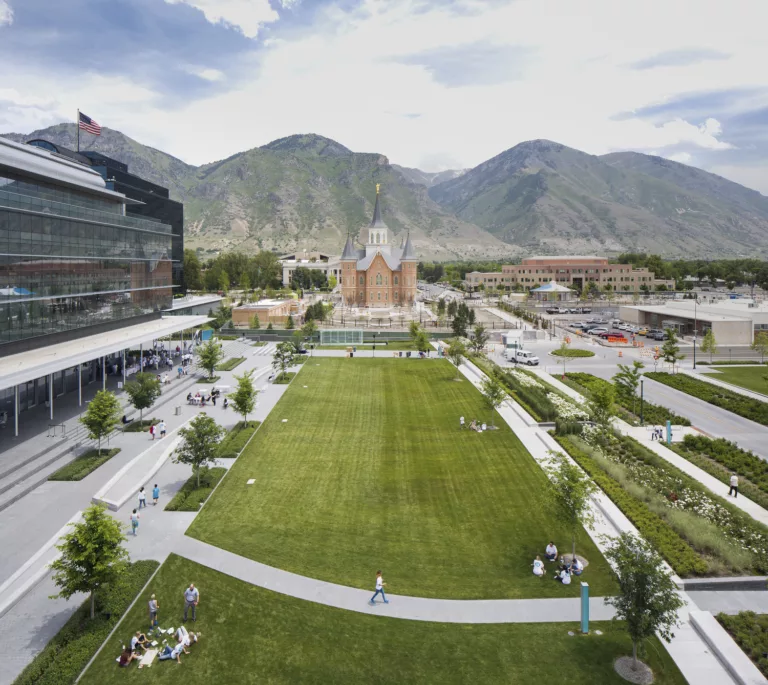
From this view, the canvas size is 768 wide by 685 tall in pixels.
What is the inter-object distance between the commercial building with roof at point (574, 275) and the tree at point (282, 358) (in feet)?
356

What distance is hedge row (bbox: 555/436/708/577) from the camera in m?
17.3

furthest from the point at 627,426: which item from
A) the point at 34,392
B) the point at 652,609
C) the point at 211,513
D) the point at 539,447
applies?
the point at 34,392

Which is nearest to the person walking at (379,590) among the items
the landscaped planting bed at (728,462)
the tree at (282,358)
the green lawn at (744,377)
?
the landscaped planting bed at (728,462)

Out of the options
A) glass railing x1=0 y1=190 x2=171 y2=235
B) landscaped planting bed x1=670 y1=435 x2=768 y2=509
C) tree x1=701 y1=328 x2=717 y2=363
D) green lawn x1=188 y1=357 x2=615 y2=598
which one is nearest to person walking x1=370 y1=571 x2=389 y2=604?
green lawn x1=188 y1=357 x2=615 y2=598

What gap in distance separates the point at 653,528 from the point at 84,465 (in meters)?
24.3

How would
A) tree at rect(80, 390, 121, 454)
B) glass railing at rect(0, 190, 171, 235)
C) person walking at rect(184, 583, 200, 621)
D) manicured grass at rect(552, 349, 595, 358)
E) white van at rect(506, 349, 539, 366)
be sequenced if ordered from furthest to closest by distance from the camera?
1. manicured grass at rect(552, 349, 595, 358)
2. white van at rect(506, 349, 539, 366)
3. glass railing at rect(0, 190, 171, 235)
4. tree at rect(80, 390, 121, 454)
5. person walking at rect(184, 583, 200, 621)

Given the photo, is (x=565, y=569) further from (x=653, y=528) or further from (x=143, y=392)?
(x=143, y=392)

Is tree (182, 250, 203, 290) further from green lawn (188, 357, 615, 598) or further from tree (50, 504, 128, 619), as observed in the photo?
tree (50, 504, 128, 619)

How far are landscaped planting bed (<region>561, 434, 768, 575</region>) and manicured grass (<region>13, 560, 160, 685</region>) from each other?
16734mm

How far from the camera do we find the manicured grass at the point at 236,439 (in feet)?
94.0

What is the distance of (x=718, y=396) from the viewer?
39969 mm

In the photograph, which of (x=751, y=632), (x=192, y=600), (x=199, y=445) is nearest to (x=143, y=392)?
(x=199, y=445)

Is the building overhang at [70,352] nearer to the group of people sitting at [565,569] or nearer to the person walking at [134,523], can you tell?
the person walking at [134,523]

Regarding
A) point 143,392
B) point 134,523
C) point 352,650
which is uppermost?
point 143,392
